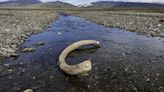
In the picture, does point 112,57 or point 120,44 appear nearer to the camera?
point 112,57

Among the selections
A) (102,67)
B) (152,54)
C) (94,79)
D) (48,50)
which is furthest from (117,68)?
(48,50)

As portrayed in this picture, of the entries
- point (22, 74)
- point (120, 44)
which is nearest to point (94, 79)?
point (22, 74)

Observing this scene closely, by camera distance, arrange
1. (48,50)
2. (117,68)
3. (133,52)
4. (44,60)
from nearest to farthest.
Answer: (117,68) < (44,60) < (133,52) < (48,50)

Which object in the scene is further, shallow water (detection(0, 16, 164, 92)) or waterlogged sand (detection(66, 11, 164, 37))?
waterlogged sand (detection(66, 11, 164, 37))

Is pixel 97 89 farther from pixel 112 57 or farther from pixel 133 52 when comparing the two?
pixel 133 52

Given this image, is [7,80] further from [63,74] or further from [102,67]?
[102,67]

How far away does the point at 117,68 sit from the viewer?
41.9ft

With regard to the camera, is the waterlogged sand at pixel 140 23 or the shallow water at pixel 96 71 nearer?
the shallow water at pixel 96 71

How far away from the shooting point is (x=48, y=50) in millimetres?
17625

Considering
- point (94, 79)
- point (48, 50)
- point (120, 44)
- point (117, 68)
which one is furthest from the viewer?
point (120, 44)

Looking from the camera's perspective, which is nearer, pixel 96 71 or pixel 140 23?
pixel 96 71

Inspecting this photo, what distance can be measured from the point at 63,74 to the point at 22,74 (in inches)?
81.6

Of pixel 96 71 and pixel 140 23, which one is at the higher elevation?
pixel 96 71

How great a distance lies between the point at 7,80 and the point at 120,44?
10.4 m
